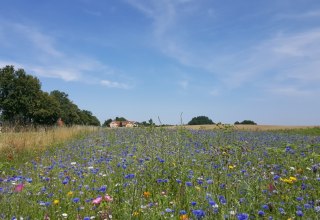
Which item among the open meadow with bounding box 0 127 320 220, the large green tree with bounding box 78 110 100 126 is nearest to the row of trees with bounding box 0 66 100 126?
the open meadow with bounding box 0 127 320 220

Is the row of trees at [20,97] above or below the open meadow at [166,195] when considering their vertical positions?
above

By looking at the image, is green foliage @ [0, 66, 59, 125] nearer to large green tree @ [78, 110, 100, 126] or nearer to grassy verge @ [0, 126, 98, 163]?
grassy verge @ [0, 126, 98, 163]

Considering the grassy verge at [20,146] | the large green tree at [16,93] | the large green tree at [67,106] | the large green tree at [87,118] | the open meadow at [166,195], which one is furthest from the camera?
the large green tree at [87,118]

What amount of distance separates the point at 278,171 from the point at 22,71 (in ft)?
143

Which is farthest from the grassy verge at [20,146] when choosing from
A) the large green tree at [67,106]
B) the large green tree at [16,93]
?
the large green tree at [67,106]

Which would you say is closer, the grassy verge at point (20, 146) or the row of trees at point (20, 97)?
the grassy verge at point (20, 146)

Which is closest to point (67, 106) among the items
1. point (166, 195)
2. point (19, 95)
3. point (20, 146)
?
point (19, 95)

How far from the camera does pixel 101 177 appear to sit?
17.1 feet

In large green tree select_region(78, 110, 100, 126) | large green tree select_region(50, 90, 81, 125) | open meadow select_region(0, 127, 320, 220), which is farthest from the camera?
large green tree select_region(78, 110, 100, 126)

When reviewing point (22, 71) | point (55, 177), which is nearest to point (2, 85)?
point (22, 71)

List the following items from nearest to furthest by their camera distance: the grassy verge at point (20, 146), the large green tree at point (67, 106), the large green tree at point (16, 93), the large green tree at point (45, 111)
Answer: the grassy verge at point (20, 146), the large green tree at point (16, 93), the large green tree at point (45, 111), the large green tree at point (67, 106)

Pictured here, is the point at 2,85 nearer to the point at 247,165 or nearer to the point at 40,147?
the point at 40,147

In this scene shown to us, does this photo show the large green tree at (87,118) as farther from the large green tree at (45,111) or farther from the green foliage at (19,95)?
the green foliage at (19,95)

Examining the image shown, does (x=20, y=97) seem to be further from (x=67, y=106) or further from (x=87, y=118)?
(x=87, y=118)
